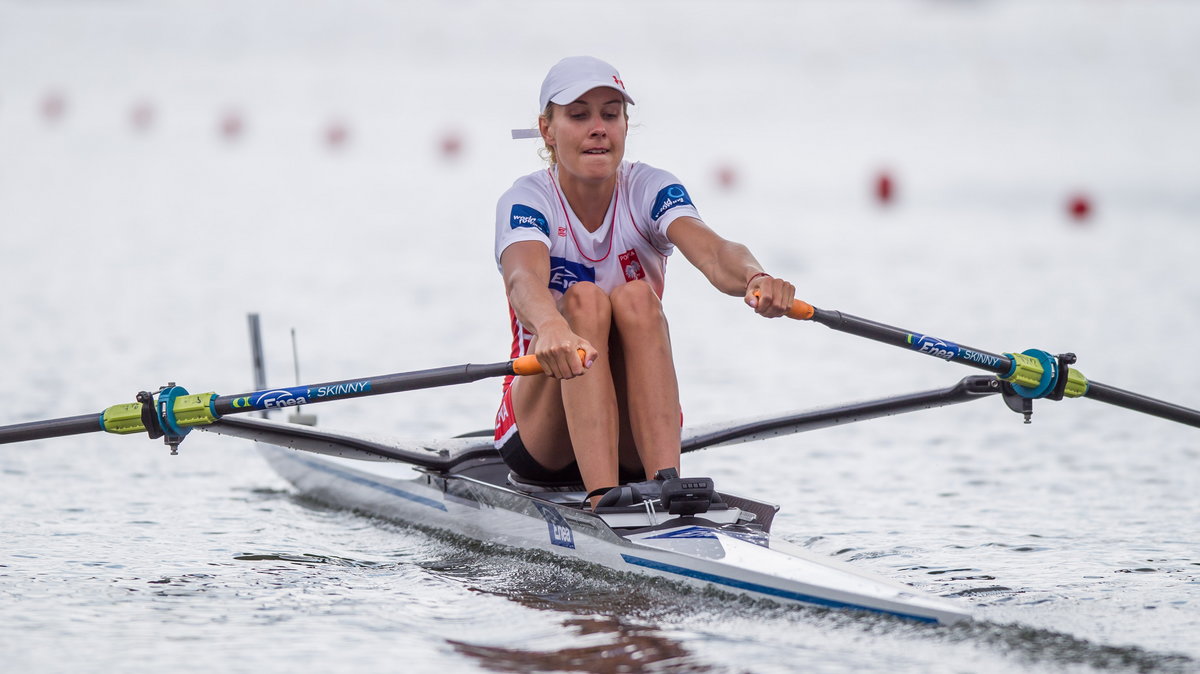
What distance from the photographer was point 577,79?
4.68m

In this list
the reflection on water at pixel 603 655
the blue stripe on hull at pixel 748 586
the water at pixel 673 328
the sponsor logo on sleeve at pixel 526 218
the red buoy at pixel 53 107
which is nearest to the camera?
the reflection on water at pixel 603 655

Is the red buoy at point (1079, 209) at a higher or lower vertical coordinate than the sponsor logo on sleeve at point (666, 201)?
higher

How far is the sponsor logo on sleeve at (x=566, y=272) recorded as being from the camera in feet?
15.9

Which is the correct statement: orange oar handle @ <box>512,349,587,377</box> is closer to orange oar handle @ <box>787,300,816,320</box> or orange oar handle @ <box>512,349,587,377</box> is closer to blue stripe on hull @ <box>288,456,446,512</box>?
orange oar handle @ <box>787,300,816,320</box>

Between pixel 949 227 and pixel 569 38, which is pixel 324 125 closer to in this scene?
pixel 569 38

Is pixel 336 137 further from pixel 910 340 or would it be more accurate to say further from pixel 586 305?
pixel 910 340

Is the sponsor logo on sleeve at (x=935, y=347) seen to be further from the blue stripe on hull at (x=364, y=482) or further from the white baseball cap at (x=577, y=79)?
the blue stripe on hull at (x=364, y=482)

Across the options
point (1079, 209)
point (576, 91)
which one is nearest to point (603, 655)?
point (576, 91)

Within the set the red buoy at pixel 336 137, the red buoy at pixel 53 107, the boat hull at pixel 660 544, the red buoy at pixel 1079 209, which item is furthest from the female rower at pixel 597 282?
the red buoy at pixel 53 107

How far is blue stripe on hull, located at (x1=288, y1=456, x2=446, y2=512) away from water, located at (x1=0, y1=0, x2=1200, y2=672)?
0.18 meters

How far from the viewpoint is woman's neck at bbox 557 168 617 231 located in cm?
486

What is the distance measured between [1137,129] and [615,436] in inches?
905

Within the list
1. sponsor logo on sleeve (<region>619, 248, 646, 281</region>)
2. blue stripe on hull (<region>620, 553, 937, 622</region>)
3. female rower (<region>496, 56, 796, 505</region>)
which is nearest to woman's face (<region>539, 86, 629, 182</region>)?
female rower (<region>496, 56, 796, 505</region>)

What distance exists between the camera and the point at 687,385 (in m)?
8.88
